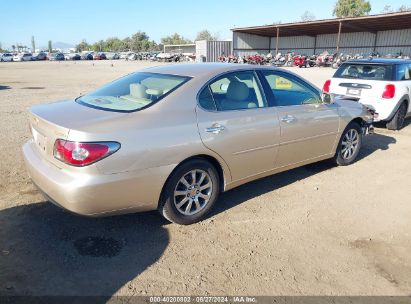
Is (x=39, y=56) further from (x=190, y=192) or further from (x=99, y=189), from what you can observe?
(x=99, y=189)

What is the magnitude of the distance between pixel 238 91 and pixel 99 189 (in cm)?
196

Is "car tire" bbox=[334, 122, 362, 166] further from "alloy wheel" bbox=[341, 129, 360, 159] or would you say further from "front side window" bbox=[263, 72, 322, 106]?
"front side window" bbox=[263, 72, 322, 106]

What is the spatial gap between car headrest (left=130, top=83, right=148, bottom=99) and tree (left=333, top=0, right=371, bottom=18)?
306 ft

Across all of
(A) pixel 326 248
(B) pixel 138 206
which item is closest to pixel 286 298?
(A) pixel 326 248

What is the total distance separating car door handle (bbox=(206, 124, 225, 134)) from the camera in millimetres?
3628

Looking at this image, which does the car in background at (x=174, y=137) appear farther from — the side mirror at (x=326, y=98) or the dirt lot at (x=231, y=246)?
the dirt lot at (x=231, y=246)

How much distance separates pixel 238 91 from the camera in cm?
413

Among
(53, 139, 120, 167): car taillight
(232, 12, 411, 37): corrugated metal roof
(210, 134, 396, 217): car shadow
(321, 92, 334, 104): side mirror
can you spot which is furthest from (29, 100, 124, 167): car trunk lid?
(232, 12, 411, 37): corrugated metal roof

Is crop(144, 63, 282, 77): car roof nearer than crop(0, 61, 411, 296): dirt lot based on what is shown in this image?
No

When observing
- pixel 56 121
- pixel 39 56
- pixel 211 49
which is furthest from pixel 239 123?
pixel 39 56

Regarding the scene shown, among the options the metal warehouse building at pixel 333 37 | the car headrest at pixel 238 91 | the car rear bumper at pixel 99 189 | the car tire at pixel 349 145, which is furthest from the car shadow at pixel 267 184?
the metal warehouse building at pixel 333 37

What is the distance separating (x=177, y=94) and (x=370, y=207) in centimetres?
264

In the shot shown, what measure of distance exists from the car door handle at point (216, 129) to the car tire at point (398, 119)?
5.83 metres

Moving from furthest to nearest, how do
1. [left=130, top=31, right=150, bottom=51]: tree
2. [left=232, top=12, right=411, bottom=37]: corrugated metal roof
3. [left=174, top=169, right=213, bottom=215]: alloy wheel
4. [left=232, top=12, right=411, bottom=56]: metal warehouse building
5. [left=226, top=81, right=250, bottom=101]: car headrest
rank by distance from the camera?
[left=130, top=31, right=150, bottom=51]: tree → [left=232, top=12, right=411, bottom=56]: metal warehouse building → [left=232, top=12, right=411, bottom=37]: corrugated metal roof → [left=226, top=81, right=250, bottom=101]: car headrest → [left=174, top=169, right=213, bottom=215]: alloy wheel
